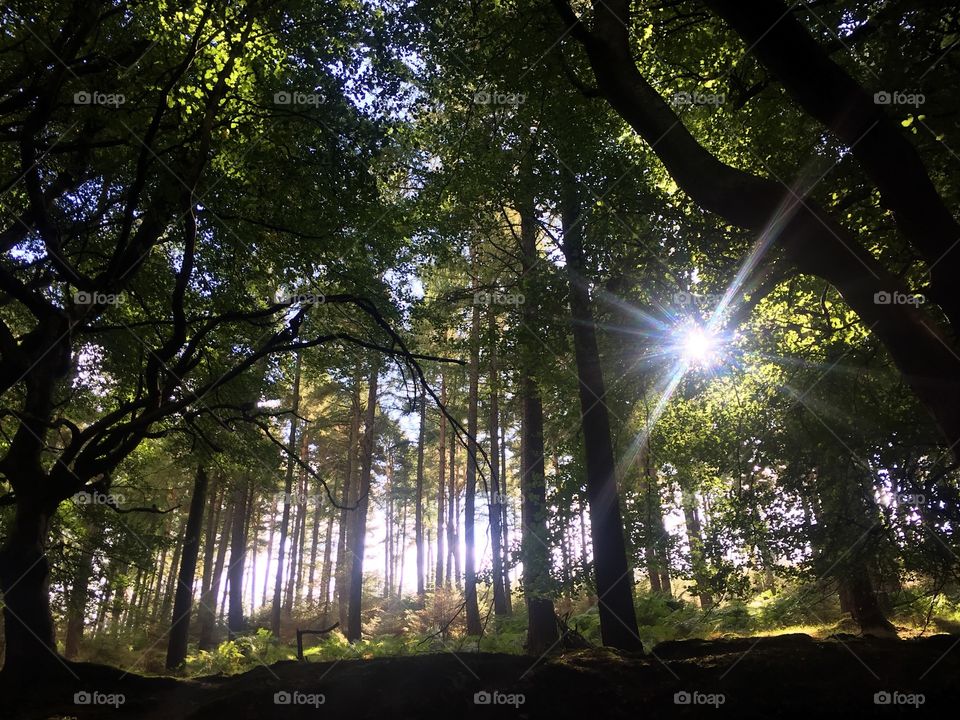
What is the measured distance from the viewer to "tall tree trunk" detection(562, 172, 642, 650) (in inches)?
339

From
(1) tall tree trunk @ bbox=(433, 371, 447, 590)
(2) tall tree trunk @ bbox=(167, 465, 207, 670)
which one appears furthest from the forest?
(1) tall tree trunk @ bbox=(433, 371, 447, 590)

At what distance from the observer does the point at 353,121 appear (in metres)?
6.54

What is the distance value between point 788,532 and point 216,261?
10.3 m

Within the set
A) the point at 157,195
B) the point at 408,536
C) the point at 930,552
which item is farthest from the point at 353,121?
the point at 408,536

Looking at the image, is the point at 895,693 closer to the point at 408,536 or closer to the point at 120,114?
the point at 120,114
